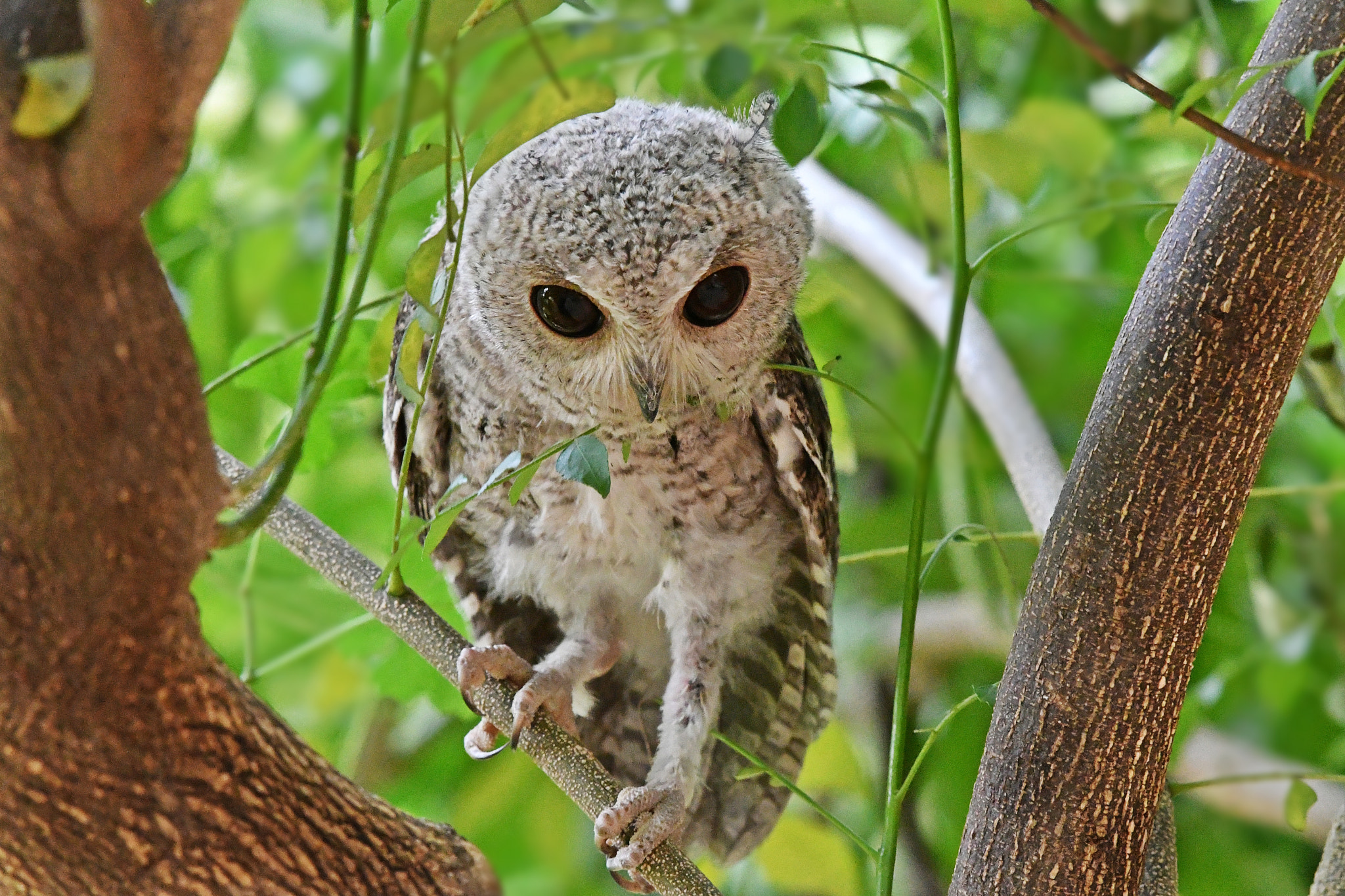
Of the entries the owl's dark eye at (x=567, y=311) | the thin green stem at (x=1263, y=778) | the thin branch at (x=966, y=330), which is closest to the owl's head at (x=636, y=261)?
the owl's dark eye at (x=567, y=311)

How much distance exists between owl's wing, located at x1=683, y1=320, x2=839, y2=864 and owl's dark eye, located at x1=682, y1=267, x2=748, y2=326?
115 mm

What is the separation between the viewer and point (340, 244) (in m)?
0.77

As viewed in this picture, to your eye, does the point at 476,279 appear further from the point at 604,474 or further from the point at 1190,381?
the point at 1190,381

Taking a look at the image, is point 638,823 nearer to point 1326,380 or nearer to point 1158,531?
point 1158,531

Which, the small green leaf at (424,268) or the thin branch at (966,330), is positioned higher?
the thin branch at (966,330)

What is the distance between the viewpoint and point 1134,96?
2.58 m

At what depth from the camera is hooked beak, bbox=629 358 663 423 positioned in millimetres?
1470

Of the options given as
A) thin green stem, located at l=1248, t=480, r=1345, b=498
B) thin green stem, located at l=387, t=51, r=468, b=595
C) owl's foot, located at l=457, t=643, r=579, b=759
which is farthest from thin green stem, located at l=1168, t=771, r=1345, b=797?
thin green stem, located at l=387, t=51, r=468, b=595

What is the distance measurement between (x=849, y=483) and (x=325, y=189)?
174 centimetres

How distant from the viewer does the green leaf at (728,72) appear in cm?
118

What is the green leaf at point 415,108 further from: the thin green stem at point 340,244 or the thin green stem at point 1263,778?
the thin green stem at point 1263,778

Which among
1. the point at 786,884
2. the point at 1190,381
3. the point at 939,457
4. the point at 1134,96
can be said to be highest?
the point at 1134,96

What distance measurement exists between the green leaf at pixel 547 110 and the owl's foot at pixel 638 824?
0.72 m

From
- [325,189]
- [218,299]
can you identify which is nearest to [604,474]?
[325,189]
